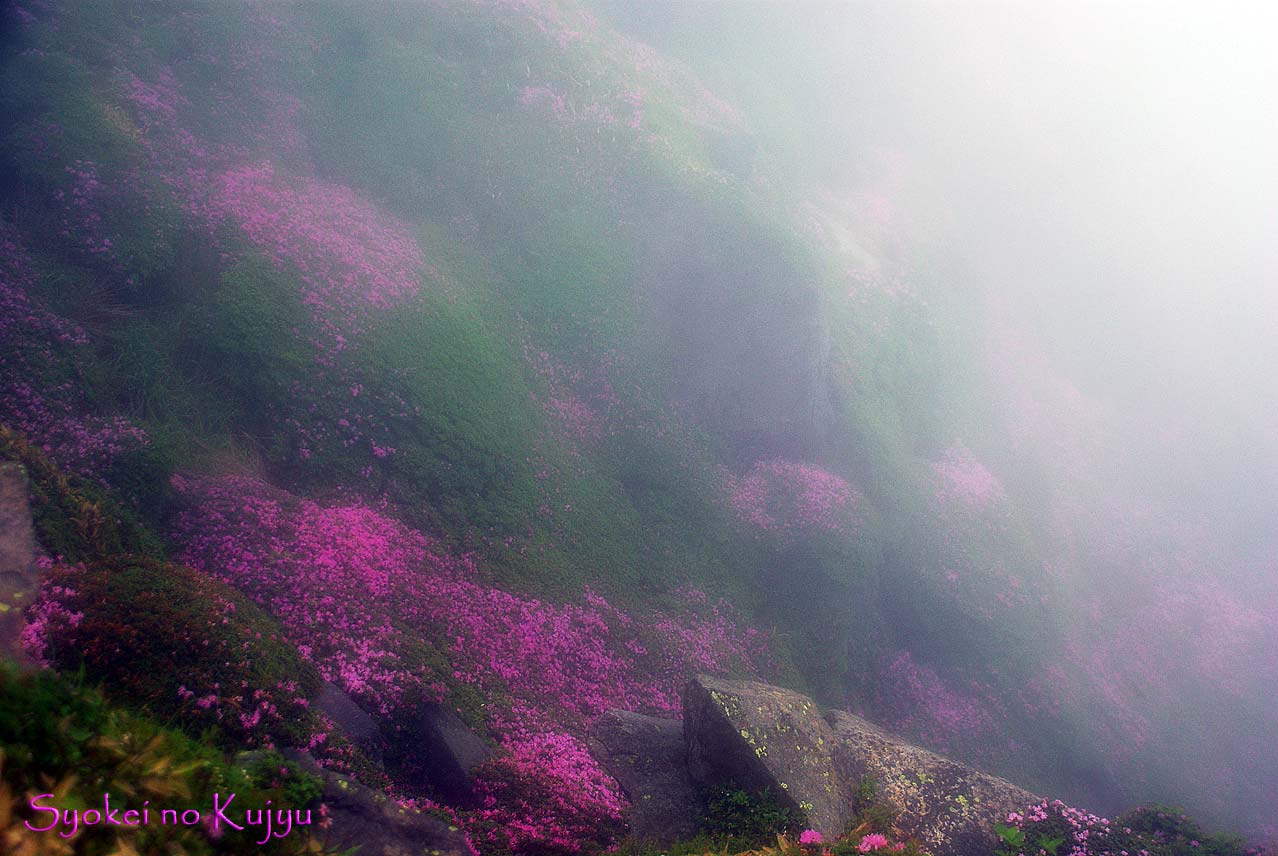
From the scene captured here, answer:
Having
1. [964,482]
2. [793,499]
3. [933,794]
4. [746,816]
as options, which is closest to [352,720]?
[746,816]

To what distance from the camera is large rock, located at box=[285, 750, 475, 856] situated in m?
5.29

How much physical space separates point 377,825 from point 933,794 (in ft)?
27.0

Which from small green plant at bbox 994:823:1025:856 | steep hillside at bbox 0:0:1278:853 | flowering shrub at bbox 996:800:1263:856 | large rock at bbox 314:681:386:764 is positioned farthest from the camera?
steep hillside at bbox 0:0:1278:853

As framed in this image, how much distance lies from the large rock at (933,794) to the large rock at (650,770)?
2.66 meters

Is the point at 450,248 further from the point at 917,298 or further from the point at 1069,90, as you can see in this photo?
the point at 1069,90

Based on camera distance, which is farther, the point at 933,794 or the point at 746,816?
the point at 933,794

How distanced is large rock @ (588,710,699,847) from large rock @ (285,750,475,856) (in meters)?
3.42

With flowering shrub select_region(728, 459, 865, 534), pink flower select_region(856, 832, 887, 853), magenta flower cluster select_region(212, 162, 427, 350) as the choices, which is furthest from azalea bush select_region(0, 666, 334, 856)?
flowering shrub select_region(728, 459, 865, 534)

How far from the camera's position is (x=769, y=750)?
8.77 m

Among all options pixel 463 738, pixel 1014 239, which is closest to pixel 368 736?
pixel 463 738

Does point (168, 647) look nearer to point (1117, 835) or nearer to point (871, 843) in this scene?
point (871, 843)

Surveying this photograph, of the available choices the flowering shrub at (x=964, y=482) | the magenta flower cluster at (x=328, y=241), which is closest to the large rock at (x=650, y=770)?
the magenta flower cluster at (x=328, y=241)

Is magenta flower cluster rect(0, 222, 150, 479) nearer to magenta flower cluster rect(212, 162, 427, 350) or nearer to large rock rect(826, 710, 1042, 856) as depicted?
magenta flower cluster rect(212, 162, 427, 350)

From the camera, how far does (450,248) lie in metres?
19.2
